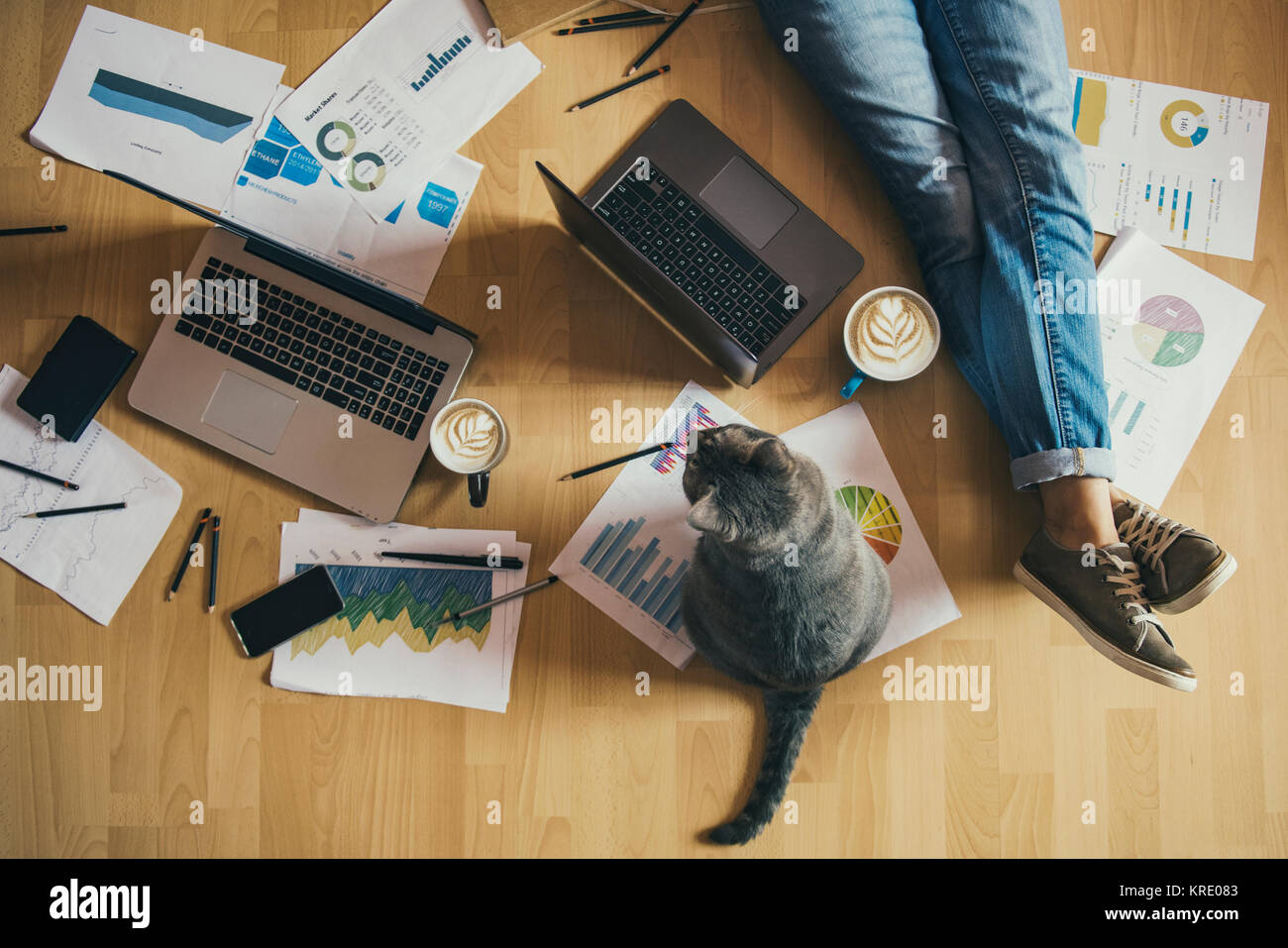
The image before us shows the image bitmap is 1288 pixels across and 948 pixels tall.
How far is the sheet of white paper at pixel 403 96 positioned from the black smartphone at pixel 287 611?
0.62 metres

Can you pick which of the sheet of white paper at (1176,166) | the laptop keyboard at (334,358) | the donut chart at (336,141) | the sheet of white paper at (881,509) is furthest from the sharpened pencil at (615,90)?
the sheet of white paper at (1176,166)

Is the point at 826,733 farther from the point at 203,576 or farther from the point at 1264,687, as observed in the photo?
the point at 203,576

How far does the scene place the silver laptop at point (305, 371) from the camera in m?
1.23

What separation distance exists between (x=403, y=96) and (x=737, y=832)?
1.32m

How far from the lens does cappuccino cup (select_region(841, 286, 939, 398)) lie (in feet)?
3.94

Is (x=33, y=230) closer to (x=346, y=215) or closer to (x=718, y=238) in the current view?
(x=346, y=215)

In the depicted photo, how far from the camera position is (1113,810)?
1.24 metres

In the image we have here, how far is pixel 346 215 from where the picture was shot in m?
1.29

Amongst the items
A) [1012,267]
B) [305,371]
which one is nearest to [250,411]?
[305,371]

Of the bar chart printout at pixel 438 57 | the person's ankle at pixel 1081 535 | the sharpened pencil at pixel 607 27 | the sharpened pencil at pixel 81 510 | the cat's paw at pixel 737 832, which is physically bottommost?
the cat's paw at pixel 737 832

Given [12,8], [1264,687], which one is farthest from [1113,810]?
[12,8]

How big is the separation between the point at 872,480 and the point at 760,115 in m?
0.63

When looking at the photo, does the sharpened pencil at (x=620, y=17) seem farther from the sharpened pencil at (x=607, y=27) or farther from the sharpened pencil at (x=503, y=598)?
the sharpened pencil at (x=503, y=598)

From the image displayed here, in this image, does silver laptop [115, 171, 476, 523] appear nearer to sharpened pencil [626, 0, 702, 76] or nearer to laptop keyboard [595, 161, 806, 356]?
laptop keyboard [595, 161, 806, 356]
